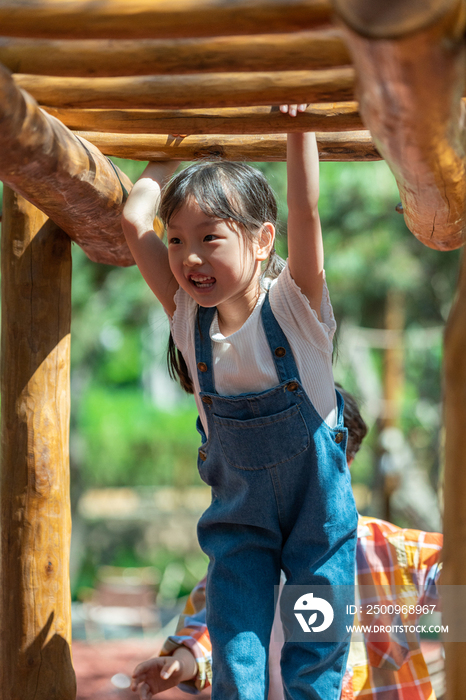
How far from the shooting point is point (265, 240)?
1.72 metres

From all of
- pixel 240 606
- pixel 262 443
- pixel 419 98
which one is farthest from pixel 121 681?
pixel 419 98

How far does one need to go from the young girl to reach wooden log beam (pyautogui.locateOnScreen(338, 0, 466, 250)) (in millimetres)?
381

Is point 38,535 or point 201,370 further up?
point 201,370

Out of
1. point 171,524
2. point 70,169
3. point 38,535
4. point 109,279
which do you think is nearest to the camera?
point 70,169

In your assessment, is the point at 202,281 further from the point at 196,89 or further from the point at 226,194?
the point at 196,89

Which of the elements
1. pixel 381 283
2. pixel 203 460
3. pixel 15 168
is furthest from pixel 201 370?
pixel 381 283

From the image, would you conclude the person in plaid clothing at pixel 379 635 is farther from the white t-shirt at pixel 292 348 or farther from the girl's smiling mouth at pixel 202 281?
the girl's smiling mouth at pixel 202 281

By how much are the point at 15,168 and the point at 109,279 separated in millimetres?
7871

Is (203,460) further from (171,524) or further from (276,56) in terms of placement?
(171,524)

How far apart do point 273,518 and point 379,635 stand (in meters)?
0.78

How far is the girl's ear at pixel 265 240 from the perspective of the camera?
1.70m

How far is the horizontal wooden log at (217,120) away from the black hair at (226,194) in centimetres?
14

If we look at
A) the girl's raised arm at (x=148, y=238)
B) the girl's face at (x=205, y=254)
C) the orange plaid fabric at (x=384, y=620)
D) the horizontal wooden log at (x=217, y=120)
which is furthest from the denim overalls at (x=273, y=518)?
the orange plaid fabric at (x=384, y=620)

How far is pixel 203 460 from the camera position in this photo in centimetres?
173
